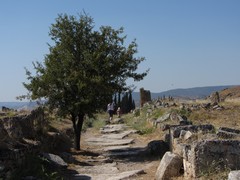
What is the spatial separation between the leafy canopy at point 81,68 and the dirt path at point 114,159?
1.85m

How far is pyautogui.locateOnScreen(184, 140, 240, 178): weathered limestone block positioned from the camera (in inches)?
366

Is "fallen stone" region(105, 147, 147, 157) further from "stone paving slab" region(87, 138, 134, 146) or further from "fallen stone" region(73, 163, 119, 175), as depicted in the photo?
"stone paving slab" region(87, 138, 134, 146)

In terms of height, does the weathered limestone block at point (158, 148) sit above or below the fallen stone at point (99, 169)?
above

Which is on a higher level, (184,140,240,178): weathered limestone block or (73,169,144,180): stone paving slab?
(184,140,240,178): weathered limestone block

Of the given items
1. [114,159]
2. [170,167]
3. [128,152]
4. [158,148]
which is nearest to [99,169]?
[114,159]

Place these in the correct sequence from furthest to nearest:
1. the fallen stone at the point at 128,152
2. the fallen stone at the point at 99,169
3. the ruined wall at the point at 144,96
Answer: the ruined wall at the point at 144,96 → the fallen stone at the point at 128,152 → the fallen stone at the point at 99,169

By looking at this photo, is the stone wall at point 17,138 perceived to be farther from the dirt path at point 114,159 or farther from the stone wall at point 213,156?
the stone wall at point 213,156

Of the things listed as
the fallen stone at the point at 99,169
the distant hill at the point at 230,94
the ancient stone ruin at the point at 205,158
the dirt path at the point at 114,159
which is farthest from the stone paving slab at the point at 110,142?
the distant hill at the point at 230,94

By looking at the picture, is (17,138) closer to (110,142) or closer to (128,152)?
(128,152)

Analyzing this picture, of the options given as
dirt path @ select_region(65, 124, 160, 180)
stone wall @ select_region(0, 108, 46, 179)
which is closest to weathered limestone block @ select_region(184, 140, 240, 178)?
dirt path @ select_region(65, 124, 160, 180)

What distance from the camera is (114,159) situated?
15312 mm

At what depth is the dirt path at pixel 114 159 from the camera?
1209 cm

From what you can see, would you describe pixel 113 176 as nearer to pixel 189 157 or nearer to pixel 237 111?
pixel 189 157

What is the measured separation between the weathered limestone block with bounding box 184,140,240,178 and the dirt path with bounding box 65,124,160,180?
2.25m
